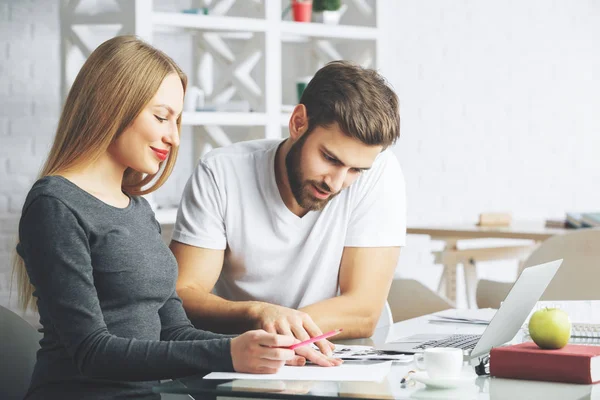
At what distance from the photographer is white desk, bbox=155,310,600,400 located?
4.09 ft

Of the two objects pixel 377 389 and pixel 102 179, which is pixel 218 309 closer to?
pixel 102 179

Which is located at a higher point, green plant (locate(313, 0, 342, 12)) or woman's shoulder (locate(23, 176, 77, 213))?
green plant (locate(313, 0, 342, 12))

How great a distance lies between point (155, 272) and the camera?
5.17ft

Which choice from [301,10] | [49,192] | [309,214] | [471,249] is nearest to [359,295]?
[309,214]

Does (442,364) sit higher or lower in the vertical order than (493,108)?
lower

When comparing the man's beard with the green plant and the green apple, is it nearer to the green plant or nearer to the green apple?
the green apple

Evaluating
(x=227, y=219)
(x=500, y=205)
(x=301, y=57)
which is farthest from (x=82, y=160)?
(x=500, y=205)

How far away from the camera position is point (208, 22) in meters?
3.79

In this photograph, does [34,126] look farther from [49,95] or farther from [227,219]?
[227,219]

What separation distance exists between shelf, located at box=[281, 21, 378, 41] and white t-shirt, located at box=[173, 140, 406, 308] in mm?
1934

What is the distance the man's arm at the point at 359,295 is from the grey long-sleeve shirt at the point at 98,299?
15.0 inches

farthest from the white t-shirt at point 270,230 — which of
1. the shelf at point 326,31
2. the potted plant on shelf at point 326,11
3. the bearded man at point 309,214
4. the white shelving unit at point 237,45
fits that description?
the potted plant on shelf at point 326,11

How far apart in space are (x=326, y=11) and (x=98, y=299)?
2.89 meters

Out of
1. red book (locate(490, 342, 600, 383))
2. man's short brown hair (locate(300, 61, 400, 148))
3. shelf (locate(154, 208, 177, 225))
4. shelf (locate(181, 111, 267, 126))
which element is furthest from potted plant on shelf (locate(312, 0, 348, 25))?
red book (locate(490, 342, 600, 383))
